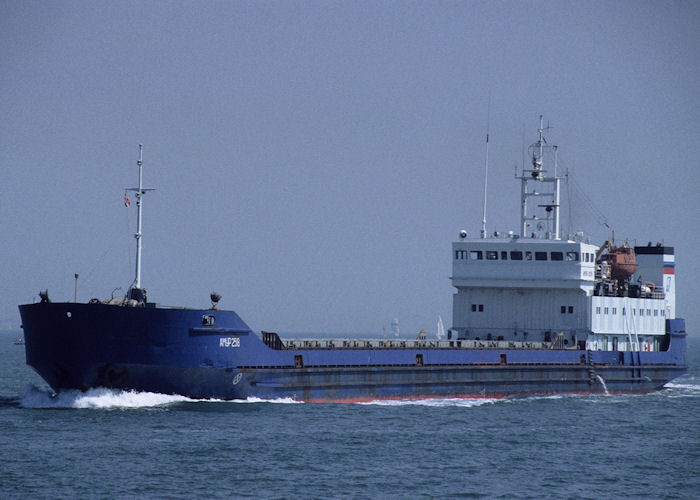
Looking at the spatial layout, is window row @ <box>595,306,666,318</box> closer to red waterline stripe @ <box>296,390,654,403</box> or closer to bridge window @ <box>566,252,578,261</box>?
bridge window @ <box>566,252,578,261</box>

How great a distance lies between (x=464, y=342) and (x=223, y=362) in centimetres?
1337

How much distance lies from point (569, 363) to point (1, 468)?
26198 millimetres

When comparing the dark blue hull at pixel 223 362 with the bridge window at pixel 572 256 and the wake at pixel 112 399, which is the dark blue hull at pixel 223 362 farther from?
the bridge window at pixel 572 256

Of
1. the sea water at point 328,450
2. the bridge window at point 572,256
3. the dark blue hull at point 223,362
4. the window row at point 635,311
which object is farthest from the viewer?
the window row at point 635,311

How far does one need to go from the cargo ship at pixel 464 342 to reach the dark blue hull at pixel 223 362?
0.14ft

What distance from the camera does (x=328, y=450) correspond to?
1116 inches

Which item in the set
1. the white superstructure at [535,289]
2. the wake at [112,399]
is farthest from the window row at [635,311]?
the wake at [112,399]

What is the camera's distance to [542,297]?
46.1 m

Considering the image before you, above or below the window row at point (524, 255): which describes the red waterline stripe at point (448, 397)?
below

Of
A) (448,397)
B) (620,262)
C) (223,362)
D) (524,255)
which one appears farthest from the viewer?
(620,262)

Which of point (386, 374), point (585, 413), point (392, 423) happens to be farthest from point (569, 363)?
point (392, 423)

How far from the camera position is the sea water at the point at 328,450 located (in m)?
24.4

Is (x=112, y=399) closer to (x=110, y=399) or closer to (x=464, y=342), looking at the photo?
(x=110, y=399)

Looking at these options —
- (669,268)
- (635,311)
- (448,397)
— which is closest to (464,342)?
(448,397)
